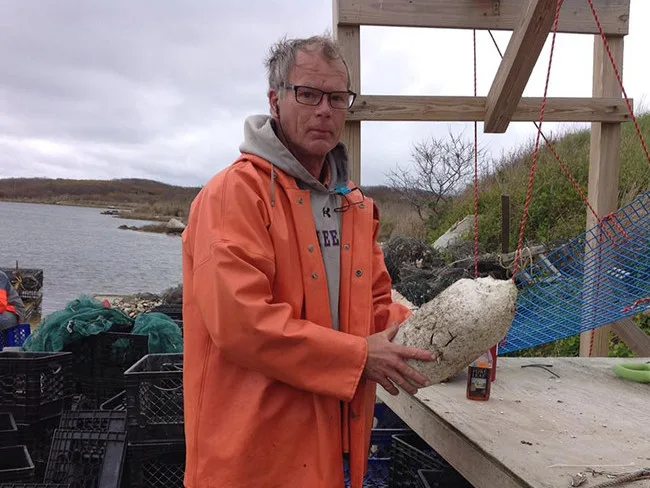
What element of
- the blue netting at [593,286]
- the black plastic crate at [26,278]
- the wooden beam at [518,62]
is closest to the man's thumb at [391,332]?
the blue netting at [593,286]

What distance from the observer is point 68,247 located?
89.0 feet

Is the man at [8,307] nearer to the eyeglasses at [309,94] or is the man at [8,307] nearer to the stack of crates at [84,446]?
the stack of crates at [84,446]

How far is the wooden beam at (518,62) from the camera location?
2.67m

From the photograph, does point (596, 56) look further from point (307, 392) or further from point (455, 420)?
point (307, 392)

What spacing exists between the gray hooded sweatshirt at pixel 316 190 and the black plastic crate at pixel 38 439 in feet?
7.30

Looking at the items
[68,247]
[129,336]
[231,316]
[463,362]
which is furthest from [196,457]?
[68,247]

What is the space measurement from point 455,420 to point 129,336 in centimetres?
220

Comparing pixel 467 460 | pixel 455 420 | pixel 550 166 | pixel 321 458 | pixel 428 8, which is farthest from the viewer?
pixel 550 166

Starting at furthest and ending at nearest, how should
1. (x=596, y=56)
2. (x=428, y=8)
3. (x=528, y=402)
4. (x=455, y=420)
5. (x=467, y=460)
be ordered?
(x=596, y=56) → (x=428, y=8) → (x=528, y=402) → (x=455, y=420) → (x=467, y=460)

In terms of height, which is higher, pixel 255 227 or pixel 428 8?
pixel 428 8

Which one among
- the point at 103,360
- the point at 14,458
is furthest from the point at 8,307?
the point at 14,458

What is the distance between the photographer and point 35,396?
3.07 m

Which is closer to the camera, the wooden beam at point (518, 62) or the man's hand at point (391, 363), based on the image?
the man's hand at point (391, 363)

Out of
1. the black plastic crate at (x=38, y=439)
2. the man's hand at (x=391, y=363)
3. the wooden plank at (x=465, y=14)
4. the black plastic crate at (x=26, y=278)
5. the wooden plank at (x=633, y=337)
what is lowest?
the black plastic crate at (x=38, y=439)
